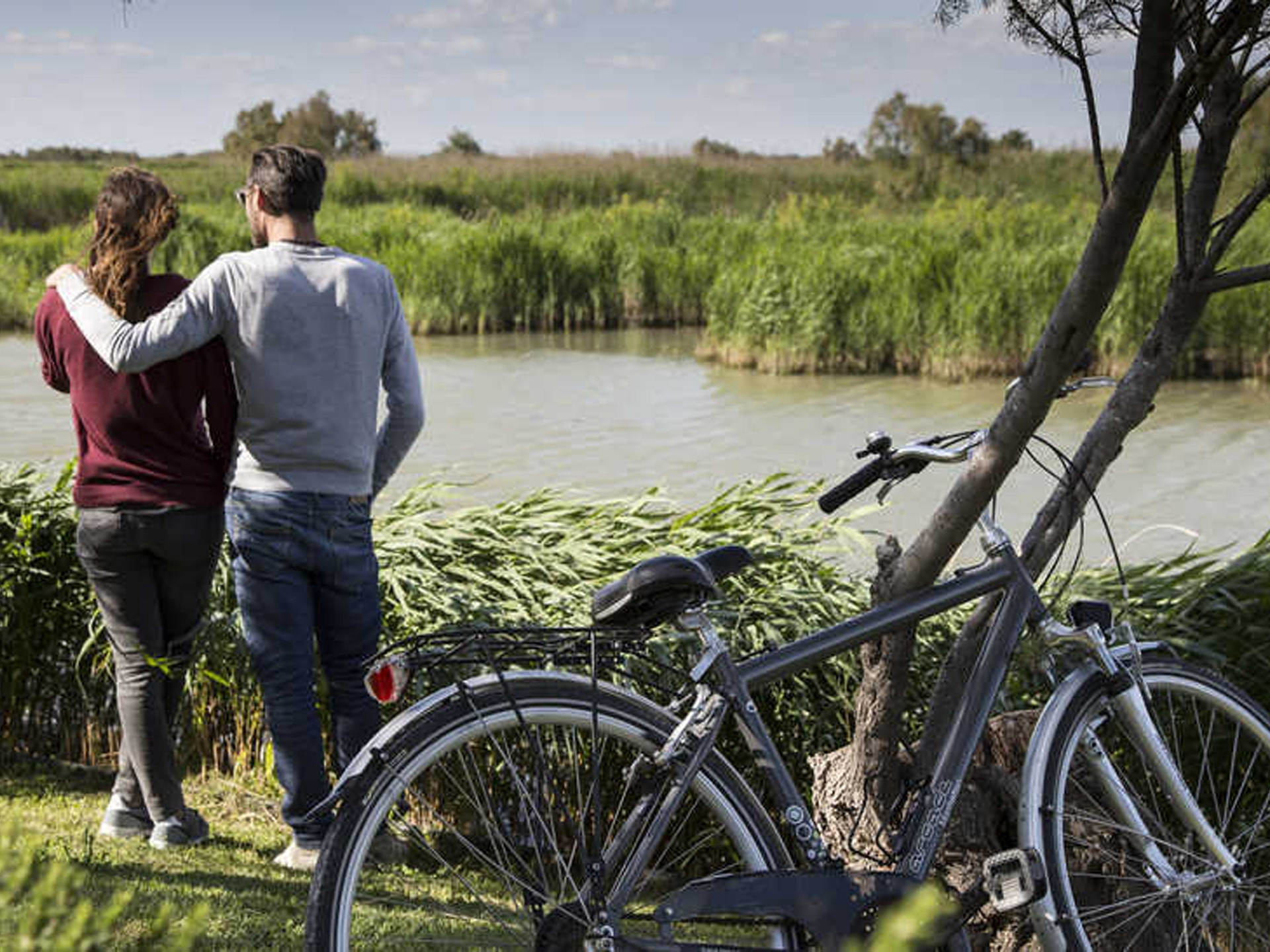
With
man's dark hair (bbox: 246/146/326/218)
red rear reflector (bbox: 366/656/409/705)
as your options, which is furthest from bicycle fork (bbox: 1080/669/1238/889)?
man's dark hair (bbox: 246/146/326/218)

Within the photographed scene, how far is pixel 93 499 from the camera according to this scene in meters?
3.47

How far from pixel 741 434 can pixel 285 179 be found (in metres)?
9.59

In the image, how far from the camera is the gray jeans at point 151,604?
11.4ft

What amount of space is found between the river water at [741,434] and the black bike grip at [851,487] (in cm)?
514

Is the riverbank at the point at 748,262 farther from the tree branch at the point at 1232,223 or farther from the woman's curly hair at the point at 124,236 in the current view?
the woman's curly hair at the point at 124,236

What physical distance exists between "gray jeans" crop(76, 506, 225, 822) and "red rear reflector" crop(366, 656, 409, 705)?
1594mm

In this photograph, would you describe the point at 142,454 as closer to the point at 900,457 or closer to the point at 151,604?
the point at 151,604

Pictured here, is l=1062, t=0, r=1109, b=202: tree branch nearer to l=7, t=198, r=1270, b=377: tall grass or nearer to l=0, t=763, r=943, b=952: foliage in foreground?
l=0, t=763, r=943, b=952: foliage in foreground

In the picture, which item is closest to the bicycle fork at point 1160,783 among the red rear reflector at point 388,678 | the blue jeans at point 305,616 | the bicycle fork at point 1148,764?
the bicycle fork at point 1148,764

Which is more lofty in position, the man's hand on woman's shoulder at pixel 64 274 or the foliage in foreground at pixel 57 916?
the man's hand on woman's shoulder at pixel 64 274

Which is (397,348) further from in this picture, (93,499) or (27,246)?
(27,246)

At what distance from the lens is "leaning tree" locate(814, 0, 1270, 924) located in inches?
101

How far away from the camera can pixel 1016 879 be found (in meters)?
2.41

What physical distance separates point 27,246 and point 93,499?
22654mm
